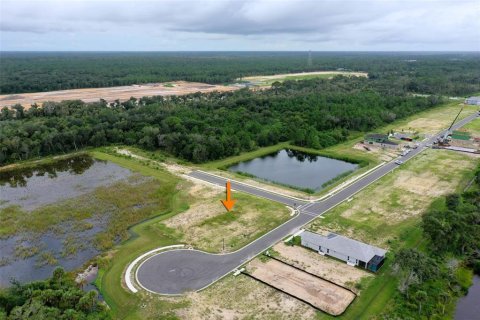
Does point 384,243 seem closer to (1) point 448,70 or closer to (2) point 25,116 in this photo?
(2) point 25,116

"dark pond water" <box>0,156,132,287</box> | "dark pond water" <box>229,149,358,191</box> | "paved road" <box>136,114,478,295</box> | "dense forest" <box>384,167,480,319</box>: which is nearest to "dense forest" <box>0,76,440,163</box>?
"dark pond water" <box>229,149,358,191</box>

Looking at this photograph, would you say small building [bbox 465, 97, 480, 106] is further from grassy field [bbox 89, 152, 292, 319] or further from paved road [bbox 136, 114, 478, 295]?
grassy field [bbox 89, 152, 292, 319]

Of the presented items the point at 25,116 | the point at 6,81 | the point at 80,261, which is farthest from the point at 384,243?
the point at 6,81

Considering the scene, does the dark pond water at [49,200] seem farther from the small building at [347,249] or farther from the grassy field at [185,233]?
the small building at [347,249]

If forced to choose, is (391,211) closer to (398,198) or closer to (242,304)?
(398,198)

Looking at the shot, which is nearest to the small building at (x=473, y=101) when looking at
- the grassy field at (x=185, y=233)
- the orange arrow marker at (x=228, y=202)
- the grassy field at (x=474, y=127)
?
the grassy field at (x=474, y=127)
